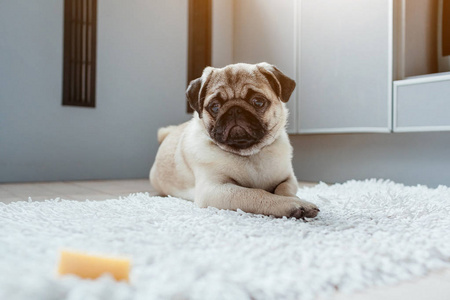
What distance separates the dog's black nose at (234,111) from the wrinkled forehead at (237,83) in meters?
0.06

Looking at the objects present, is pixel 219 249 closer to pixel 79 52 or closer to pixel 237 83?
pixel 237 83

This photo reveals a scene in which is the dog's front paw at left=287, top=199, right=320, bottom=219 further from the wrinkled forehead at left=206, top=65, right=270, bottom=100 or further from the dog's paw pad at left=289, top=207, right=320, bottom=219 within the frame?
the wrinkled forehead at left=206, top=65, right=270, bottom=100

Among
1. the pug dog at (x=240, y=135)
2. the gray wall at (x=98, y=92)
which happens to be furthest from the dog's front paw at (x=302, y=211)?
the gray wall at (x=98, y=92)

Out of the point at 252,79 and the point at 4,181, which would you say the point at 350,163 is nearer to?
the point at 252,79

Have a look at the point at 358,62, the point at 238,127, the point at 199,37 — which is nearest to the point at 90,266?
the point at 238,127

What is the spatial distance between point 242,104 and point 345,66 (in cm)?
154

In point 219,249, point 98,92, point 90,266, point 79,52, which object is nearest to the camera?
point 90,266

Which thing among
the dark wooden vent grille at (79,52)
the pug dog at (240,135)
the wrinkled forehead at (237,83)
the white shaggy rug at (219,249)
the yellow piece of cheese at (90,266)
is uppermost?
the dark wooden vent grille at (79,52)

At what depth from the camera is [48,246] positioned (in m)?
0.87

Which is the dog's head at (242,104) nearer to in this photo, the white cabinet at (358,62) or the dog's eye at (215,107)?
the dog's eye at (215,107)

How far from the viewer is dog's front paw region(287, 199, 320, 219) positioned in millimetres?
1264

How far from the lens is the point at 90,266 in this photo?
669 mm

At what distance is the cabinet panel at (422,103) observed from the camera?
88.1 inches

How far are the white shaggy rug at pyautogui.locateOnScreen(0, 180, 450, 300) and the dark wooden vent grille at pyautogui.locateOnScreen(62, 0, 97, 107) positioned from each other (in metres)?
1.97
